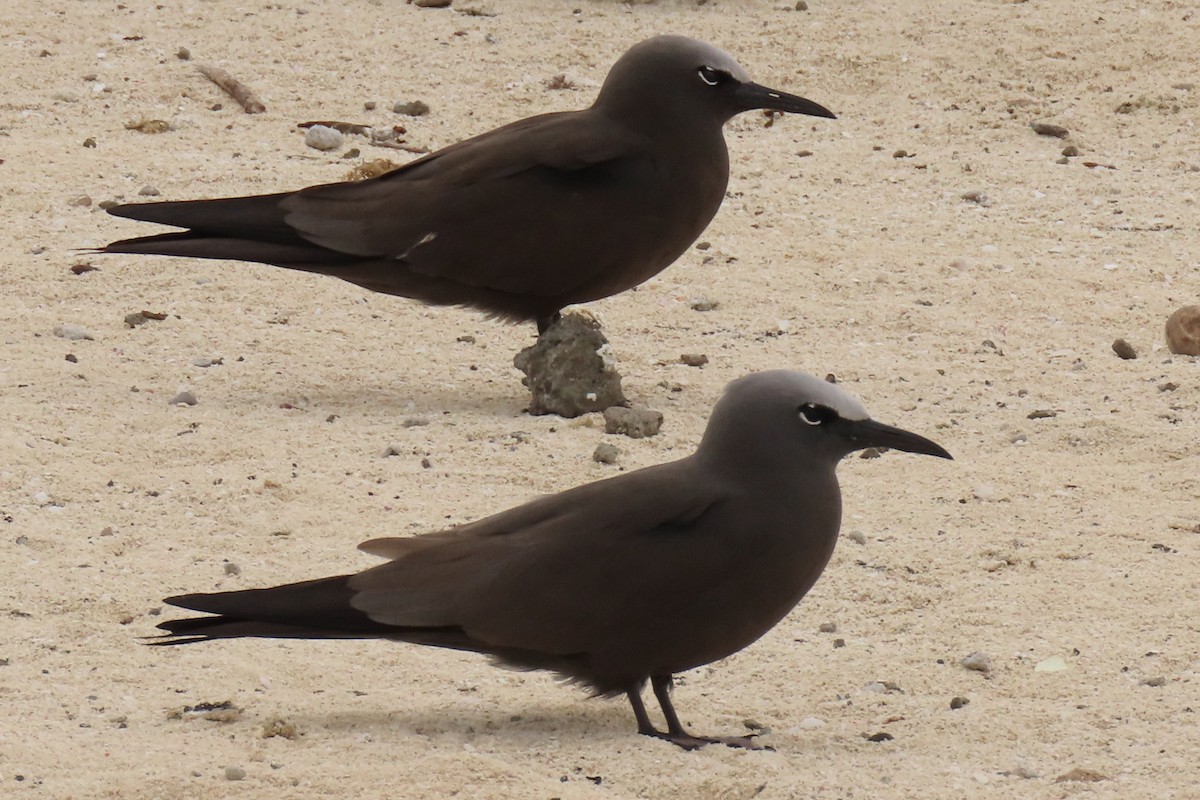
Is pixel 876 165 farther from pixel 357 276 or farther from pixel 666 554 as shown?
pixel 666 554

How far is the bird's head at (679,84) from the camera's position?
589 cm

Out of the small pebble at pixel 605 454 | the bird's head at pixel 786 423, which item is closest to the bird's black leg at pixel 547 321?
the small pebble at pixel 605 454

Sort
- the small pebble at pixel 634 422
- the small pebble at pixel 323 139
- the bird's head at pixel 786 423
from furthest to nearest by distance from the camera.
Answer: the small pebble at pixel 323 139, the small pebble at pixel 634 422, the bird's head at pixel 786 423

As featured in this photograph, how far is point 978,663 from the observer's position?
4.17 meters

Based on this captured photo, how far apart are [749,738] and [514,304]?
2543 mm

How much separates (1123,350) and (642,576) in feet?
9.47

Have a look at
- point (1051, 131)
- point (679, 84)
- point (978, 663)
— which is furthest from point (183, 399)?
point (1051, 131)

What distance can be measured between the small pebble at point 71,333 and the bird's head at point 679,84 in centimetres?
188

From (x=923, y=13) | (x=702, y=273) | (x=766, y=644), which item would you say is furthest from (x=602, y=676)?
(x=923, y=13)

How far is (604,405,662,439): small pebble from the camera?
5578mm

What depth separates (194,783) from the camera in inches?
137

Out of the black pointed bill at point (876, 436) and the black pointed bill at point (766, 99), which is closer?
the black pointed bill at point (876, 436)

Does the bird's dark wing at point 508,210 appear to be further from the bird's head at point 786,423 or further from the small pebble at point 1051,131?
the small pebble at point 1051,131

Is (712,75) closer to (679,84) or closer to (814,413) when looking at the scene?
(679,84)
